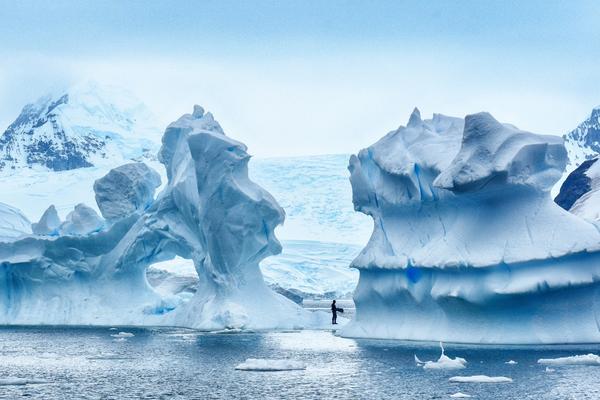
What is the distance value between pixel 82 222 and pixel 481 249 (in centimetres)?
1640

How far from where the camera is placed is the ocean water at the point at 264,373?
14836 millimetres

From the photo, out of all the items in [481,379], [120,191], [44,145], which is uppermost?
[44,145]

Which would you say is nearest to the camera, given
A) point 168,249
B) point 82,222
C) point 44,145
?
point 168,249

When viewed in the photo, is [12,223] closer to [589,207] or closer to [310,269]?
[310,269]

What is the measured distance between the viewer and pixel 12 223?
A: 37750 millimetres

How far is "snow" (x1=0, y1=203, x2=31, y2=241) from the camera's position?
3616 centimetres

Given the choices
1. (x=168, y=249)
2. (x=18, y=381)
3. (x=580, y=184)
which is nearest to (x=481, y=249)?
(x=18, y=381)

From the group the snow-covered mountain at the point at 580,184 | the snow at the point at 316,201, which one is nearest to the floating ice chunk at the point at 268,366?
the snow-covered mountain at the point at 580,184

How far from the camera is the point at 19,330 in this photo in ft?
99.7

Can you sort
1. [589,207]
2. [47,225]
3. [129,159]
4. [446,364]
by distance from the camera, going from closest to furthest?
[446,364], [47,225], [589,207], [129,159]

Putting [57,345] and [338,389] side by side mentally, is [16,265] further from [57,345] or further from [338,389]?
[338,389]

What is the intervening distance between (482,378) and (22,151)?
10783cm

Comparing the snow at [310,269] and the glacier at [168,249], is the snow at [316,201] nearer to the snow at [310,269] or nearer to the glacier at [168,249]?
the snow at [310,269]

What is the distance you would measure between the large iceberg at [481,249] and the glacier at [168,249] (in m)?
4.86
